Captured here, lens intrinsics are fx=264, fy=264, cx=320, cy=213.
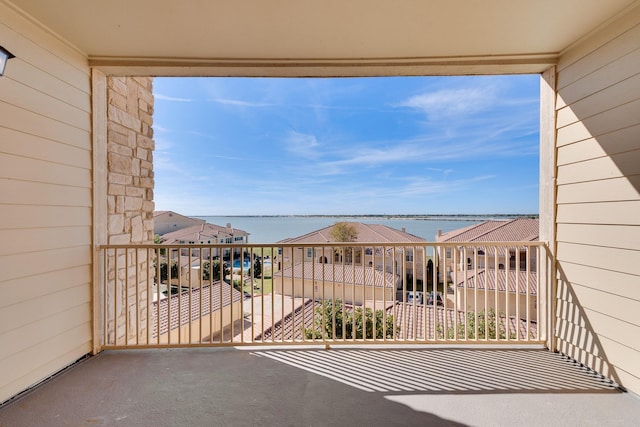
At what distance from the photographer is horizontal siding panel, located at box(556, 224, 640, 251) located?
1.69m

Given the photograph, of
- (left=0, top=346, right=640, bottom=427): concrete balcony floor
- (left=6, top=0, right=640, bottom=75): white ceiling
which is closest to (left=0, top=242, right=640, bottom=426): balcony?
(left=0, top=346, right=640, bottom=427): concrete balcony floor

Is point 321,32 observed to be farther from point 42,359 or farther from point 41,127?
point 42,359

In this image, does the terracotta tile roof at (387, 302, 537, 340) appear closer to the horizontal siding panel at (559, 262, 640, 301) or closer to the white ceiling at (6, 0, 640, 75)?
the horizontal siding panel at (559, 262, 640, 301)

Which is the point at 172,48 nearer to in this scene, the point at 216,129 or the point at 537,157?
the point at 537,157

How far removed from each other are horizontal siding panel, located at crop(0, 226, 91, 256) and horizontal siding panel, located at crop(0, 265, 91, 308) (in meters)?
0.18

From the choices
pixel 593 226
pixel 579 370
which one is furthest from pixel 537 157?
pixel 579 370

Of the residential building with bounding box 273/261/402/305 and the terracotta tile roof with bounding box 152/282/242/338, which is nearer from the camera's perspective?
the residential building with bounding box 273/261/402/305

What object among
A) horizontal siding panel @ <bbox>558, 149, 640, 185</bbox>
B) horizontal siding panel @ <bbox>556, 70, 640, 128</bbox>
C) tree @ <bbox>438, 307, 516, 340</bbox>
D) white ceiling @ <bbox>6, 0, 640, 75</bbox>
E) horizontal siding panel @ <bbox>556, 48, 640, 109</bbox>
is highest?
white ceiling @ <bbox>6, 0, 640, 75</bbox>

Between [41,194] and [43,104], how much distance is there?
0.62m

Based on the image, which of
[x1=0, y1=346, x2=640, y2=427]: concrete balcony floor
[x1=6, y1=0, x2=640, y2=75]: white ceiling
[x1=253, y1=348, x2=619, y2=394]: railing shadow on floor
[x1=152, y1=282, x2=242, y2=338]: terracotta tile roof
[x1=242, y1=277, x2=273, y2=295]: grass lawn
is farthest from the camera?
[x1=152, y1=282, x2=242, y2=338]: terracotta tile roof

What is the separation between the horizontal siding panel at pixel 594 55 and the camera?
5.48 feet

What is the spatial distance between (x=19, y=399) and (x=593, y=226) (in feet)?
13.1

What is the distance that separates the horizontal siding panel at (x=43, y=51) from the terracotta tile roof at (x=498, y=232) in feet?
10.7

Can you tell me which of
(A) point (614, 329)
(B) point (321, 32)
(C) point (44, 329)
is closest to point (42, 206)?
(C) point (44, 329)
